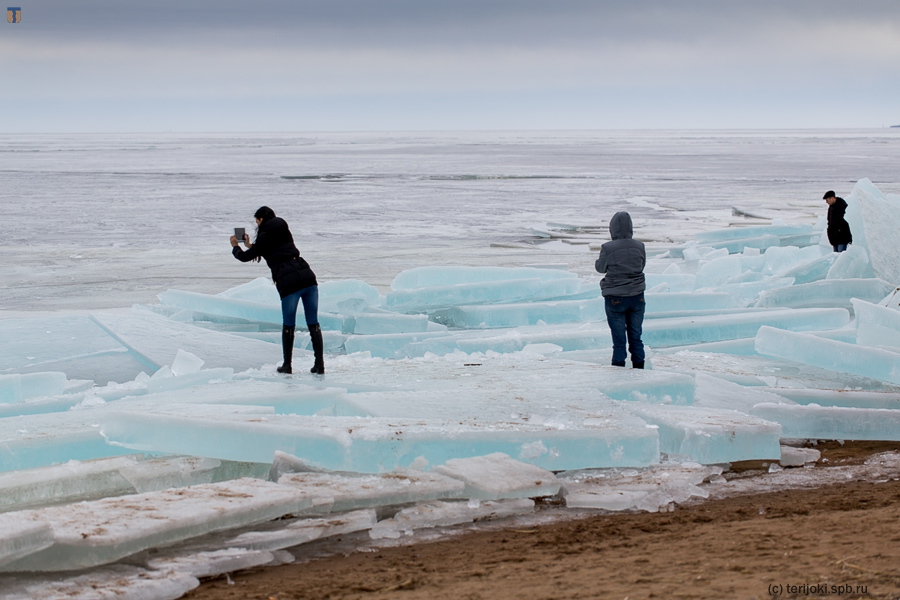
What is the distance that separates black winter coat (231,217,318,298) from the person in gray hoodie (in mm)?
1947

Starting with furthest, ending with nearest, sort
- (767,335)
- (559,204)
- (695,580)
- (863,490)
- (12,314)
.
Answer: (559,204) → (12,314) → (767,335) → (863,490) → (695,580)

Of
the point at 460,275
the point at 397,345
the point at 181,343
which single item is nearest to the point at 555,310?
the point at 460,275

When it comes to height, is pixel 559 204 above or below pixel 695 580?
above

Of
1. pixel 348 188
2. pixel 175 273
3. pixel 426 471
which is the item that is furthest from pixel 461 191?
pixel 426 471

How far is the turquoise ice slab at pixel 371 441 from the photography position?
454 cm

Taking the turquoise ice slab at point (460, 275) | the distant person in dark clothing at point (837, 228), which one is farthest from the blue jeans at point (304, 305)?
the distant person in dark clothing at point (837, 228)

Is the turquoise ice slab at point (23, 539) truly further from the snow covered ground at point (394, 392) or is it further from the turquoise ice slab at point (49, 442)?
the turquoise ice slab at point (49, 442)

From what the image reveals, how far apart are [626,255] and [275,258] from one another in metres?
2.29

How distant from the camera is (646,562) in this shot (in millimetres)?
3176

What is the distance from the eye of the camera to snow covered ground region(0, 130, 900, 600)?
3.85 metres

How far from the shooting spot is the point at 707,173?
32.3 metres

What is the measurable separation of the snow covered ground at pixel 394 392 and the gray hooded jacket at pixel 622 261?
57cm

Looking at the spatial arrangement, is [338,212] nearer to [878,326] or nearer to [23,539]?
[878,326]

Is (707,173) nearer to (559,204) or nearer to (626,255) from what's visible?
(559,204)
